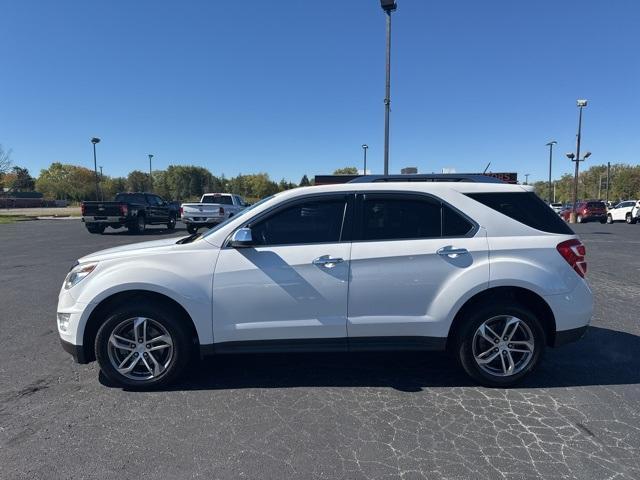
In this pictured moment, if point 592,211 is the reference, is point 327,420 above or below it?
below

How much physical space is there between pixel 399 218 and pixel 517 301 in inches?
51.4

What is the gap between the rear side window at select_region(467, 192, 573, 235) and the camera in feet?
12.4

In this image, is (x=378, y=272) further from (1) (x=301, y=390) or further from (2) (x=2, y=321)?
(2) (x=2, y=321)

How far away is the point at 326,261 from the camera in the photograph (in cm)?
354

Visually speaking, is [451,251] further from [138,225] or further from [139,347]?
[138,225]

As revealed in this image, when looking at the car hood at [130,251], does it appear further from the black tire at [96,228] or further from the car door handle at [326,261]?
the black tire at [96,228]

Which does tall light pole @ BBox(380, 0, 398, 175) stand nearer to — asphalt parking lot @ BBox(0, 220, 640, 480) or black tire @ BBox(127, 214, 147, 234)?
asphalt parking lot @ BBox(0, 220, 640, 480)

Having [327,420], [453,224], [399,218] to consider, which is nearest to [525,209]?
[453,224]

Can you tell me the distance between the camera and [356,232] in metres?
3.69

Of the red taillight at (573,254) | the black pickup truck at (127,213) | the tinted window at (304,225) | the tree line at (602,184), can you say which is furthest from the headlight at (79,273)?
the tree line at (602,184)

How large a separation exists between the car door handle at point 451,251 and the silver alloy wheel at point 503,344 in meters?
0.64

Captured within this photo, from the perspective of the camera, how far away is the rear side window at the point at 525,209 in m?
3.77

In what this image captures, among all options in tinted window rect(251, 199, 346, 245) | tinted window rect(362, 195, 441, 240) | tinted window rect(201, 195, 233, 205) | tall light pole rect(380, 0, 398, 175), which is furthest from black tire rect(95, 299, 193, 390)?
tinted window rect(201, 195, 233, 205)

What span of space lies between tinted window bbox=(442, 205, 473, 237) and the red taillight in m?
0.81
